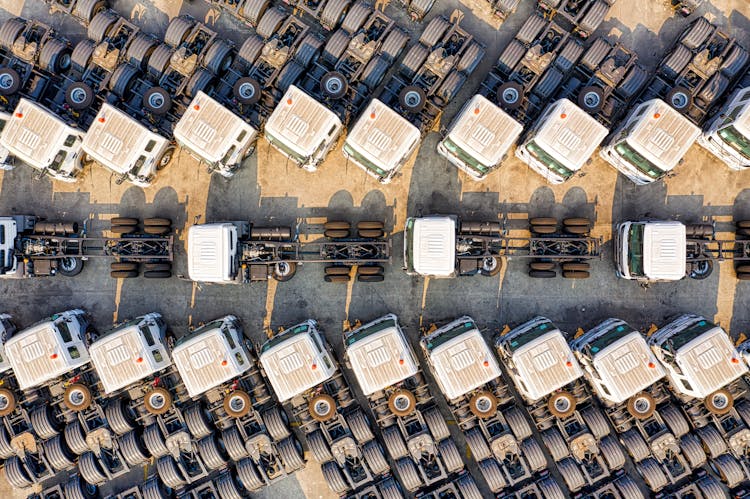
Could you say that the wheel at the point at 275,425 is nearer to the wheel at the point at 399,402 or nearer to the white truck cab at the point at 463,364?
the wheel at the point at 399,402

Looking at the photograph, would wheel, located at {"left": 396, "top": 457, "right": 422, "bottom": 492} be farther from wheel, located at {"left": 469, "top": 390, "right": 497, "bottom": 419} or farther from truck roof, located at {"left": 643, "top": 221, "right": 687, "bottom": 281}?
truck roof, located at {"left": 643, "top": 221, "right": 687, "bottom": 281}

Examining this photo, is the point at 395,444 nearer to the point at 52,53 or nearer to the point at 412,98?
the point at 412,98

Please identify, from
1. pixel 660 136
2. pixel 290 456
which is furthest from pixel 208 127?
pixel 660 136

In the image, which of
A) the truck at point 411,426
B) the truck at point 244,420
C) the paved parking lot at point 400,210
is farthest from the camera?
the paved parking lot at point 400,210

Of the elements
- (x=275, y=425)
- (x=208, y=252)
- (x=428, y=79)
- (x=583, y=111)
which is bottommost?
(x=275, y=425)

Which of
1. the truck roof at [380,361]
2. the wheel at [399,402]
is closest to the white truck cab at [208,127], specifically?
the truck roof at [380,361]

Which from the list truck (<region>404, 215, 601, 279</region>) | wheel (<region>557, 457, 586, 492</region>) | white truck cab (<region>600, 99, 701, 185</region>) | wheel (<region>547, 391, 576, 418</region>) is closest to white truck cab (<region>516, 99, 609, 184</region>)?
white truck cab (<region>600, 99, 701, 185</region>)
